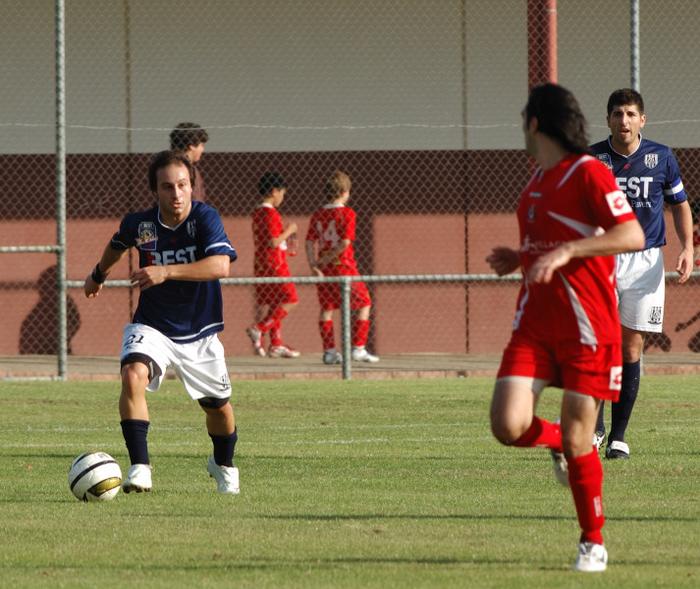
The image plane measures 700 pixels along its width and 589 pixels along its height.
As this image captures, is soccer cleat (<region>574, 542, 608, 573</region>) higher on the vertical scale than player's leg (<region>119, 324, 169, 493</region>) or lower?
lower

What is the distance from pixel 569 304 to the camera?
657 centimetres

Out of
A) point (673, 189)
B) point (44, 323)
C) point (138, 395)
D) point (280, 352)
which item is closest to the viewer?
point (138, 395)

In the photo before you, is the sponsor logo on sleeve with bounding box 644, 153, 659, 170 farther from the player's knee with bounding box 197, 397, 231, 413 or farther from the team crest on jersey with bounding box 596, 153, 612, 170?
the player's knee with bounding box 197, 397, 231, 413

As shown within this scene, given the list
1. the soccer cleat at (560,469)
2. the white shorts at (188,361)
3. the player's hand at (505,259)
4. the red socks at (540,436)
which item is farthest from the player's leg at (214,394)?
the player's hand at (505,259)

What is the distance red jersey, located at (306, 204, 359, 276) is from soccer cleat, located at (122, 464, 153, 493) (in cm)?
929

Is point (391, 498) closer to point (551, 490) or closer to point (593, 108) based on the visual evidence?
point (551, 490)

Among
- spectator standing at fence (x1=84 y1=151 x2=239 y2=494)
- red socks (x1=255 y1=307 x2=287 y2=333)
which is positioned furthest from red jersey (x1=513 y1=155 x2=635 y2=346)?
red socks (x1=255 y1=307 x2=287 y2=333)

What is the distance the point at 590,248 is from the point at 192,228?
3.13 meters

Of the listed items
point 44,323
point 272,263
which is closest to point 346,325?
point 272,263

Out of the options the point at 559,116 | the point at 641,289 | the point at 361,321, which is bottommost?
the point at 361,321

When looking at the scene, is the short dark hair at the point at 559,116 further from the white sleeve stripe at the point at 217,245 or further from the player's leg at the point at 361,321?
the player's leg at the point at 361,321

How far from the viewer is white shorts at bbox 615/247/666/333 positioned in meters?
10.4

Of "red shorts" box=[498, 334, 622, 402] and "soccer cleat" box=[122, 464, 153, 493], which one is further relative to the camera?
"soccer cleat" box=[122, 464, 153, 493]

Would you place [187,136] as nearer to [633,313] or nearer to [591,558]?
[633,313]
